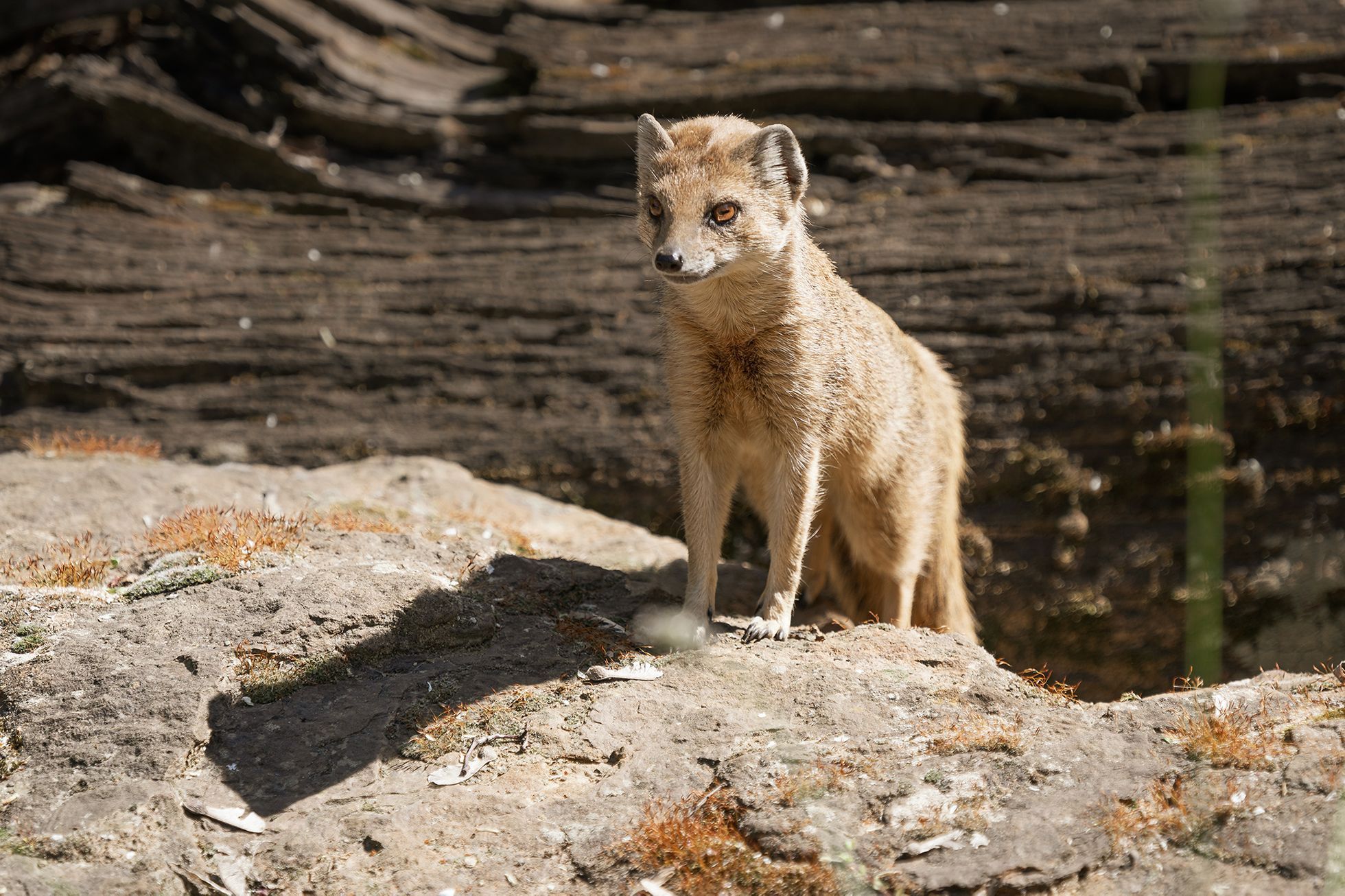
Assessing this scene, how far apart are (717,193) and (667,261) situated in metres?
0.65

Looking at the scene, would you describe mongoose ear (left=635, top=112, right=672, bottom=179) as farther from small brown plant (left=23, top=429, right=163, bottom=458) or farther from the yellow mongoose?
small brown plant (left=23, top=429, right=163, bottom=458)

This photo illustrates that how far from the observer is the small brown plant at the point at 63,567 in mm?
5730

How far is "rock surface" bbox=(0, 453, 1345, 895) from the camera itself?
396 cm

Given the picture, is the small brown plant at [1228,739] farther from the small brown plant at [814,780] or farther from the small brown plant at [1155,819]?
the small brown plant at [814,780]

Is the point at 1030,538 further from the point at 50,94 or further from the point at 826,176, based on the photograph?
the point at 50,94

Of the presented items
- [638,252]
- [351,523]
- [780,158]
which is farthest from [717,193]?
[638,252]

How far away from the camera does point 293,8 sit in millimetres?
11742

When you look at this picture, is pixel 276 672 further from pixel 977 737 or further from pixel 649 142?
pixel 649 142

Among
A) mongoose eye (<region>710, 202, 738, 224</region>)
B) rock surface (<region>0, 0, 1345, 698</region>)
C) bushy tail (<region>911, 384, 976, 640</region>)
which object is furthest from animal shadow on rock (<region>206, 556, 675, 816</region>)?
rock surface (<region>0, 0, 1345, 698</region>)

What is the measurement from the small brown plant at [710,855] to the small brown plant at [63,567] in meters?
3.42

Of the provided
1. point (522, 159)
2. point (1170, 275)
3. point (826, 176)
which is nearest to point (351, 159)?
point (522, 159)

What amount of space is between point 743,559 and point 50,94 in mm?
8868

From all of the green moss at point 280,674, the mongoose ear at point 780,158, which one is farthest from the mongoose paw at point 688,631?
the mongoose ear at point 780,158

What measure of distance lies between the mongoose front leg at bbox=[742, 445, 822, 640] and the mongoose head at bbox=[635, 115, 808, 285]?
3.53ft
